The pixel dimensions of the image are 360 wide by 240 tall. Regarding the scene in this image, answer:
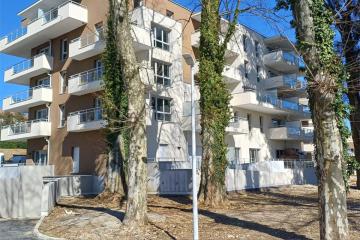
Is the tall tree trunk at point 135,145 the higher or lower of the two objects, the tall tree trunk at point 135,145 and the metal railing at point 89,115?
the lower

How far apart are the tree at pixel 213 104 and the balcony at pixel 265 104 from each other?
18226 mm

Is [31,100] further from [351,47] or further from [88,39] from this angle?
[351,47]

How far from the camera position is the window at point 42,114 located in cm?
3347

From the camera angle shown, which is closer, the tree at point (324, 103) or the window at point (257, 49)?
the tree at point (324, 103)

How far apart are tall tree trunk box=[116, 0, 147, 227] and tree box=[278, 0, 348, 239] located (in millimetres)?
4695

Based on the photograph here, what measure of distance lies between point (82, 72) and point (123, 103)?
38.0ft

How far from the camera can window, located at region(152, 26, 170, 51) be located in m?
28.6

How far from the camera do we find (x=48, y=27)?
3119 cm

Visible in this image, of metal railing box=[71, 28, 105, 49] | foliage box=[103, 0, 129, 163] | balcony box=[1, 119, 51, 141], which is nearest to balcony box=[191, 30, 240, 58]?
metal railing box=[71, 28, 105, 49]

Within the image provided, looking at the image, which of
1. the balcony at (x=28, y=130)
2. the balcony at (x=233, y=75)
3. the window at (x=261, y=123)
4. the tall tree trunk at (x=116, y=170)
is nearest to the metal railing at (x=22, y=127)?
the balcony at (x=28, y=130)

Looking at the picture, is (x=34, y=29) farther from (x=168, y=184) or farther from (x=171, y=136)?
(x=168, y=184)

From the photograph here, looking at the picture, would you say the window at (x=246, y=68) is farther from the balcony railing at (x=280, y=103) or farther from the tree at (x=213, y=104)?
the tree at (x=213, y=104)

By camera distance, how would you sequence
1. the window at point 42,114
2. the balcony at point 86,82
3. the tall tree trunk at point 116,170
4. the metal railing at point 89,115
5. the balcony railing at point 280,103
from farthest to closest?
the balcony railing at point 280,103
the window at point 42,114
the balcony at point 86,82
the metal railing at point 89,115
the tall tree trunk at point 116,170

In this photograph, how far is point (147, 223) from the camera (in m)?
10.7
